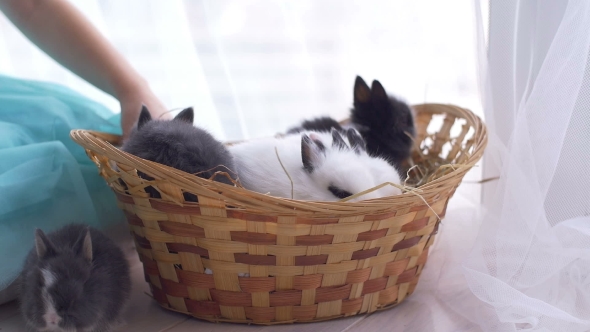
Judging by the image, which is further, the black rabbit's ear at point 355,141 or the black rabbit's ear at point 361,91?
the black rabbit's ear at point 361,91

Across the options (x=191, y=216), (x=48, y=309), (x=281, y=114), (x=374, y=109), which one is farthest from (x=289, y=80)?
(x=48, y=309)

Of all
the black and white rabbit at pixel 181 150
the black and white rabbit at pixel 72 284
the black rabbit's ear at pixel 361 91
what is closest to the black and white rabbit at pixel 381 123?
the black rabbit's ear at pixel 361 91

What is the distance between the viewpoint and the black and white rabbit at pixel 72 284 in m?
0.84

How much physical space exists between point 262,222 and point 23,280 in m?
0.46

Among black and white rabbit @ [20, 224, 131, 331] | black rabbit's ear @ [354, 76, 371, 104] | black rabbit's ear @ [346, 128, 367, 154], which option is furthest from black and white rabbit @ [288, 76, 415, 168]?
black and white rabbit @ [20, 224, 131, 331]

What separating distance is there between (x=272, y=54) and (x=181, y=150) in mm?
989

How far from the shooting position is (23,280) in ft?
3.07

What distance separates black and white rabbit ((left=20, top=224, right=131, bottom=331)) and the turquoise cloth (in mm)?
139

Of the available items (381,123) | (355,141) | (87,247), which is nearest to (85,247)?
(87,247)

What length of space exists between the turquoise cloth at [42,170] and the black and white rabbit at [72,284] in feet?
0.46

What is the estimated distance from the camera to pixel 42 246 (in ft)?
2.87

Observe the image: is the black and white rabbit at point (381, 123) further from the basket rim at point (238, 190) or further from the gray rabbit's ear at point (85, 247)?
the gray rabbit's ear at point (85, 247)

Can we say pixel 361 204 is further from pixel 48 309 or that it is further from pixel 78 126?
pixel 78 126

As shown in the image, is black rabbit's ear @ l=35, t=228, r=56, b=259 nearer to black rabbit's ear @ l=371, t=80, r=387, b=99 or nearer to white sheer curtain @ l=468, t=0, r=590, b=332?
white sheer curtain @ l=468, t=0, r=590, b=332
